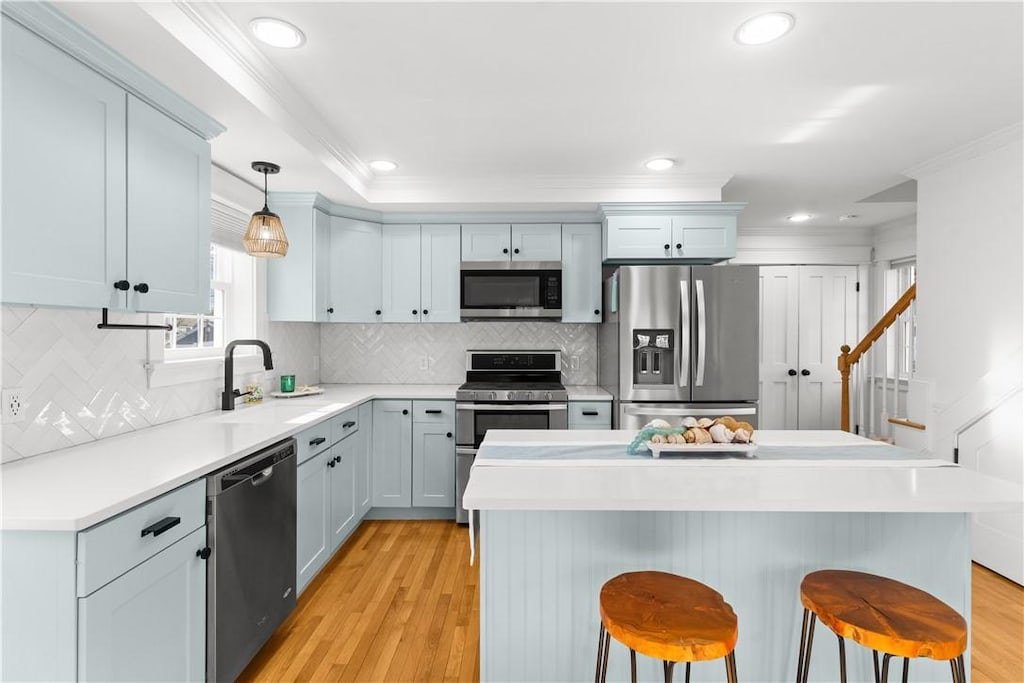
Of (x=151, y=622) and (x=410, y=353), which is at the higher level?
(x=410, y=353)

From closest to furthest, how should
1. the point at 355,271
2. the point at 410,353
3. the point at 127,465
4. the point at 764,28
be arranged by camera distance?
the point at 127,465 < the point at 764,28 < the point at 355,271 < the point at 410,353

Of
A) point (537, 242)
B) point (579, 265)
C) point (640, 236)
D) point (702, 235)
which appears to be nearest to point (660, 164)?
point (640, 236)

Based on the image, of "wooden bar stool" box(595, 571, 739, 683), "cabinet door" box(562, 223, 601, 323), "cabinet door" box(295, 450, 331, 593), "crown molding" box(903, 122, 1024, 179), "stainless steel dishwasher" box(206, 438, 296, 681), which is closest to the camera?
"wooden bar stool" box(595, 571, 739, 683)

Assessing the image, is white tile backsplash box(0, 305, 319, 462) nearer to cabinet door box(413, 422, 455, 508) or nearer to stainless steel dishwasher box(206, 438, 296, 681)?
stainless steel dishwasher box(206, 438, 296, 681)

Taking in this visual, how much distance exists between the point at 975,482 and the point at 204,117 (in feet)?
9.82

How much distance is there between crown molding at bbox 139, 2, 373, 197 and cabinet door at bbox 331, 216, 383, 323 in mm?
921

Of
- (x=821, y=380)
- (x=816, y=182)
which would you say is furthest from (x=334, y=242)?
(x=821, y=380)

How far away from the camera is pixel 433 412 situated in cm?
364

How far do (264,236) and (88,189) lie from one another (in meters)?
1.01

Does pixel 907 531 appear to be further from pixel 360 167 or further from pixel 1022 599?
pixel 360 167

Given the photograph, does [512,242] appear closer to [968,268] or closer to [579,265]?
[579,265]

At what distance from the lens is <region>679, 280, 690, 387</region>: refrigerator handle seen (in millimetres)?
3361

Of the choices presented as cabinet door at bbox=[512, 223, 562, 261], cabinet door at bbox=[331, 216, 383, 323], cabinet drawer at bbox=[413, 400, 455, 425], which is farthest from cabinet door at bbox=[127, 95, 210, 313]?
cabinet door at bbox=[512, 223, 562, 261]

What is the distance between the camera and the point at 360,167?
10.8ft
